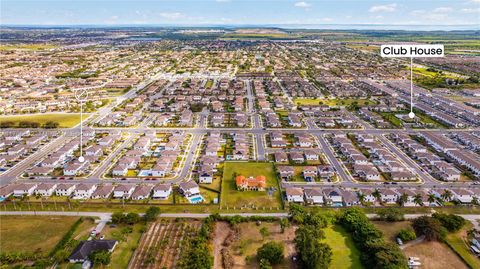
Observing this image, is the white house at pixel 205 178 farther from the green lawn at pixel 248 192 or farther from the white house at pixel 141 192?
the white house at pixel 141 192

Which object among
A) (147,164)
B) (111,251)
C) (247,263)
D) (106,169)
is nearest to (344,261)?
(247,263)

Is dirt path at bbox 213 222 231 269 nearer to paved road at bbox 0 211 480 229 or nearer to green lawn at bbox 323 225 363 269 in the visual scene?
paved road at bbox 0 211 480 229

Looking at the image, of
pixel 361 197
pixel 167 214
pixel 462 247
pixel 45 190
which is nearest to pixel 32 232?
pixel 45 190

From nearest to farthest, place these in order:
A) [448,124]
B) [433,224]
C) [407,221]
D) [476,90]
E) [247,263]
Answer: [247,263] < [433,224] < [407,221] < [448,124] < [476,90]

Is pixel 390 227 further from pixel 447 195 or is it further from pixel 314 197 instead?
pixel 447 195

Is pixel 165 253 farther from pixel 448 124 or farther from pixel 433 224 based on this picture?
pixel 448 124

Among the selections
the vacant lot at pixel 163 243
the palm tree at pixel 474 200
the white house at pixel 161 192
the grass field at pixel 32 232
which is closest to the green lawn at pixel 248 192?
the vacant lot at pixel 163 243

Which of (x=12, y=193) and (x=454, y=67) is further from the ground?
(x=454, y=67)
